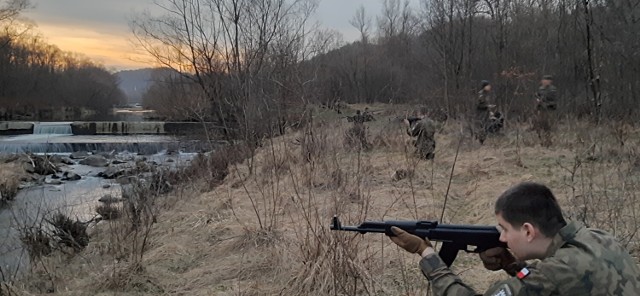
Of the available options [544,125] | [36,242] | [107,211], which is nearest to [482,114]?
[544,125]

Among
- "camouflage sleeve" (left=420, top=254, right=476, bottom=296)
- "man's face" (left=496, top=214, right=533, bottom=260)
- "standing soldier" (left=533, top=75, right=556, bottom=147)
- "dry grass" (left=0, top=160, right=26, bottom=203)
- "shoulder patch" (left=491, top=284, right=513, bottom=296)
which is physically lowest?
"dry grass" (left=0, top=160, right=26, bottom=203)

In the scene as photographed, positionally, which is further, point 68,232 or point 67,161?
point 67,161

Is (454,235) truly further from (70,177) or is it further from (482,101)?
(70,177)

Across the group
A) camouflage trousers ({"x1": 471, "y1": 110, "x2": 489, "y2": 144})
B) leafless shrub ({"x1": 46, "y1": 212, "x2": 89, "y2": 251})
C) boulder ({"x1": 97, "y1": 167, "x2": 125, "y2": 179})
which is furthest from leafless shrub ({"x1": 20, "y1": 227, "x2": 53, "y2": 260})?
boulder ({"x1": 97, "y1": 167, "x2": 125, "y2": 179})

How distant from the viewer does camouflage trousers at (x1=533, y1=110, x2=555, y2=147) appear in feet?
35.7

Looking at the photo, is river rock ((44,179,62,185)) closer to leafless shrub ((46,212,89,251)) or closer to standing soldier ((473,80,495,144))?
leafless shrub ((46,212,89,251))

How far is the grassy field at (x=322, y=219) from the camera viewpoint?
421 centimetres

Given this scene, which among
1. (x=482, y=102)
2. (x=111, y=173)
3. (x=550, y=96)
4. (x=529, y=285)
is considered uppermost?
(x=550, y=96)

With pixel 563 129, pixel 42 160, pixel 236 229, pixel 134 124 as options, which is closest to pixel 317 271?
pixel 236 229

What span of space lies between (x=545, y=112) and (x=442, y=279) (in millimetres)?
11489

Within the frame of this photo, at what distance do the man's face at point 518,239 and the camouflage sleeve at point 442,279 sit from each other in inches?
10.1

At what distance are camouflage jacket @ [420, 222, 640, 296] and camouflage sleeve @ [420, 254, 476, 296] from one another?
0.21 m

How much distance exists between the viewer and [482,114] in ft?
40.6

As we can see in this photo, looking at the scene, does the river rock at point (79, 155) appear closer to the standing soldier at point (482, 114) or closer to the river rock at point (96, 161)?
the river rock at point (96, 161)
